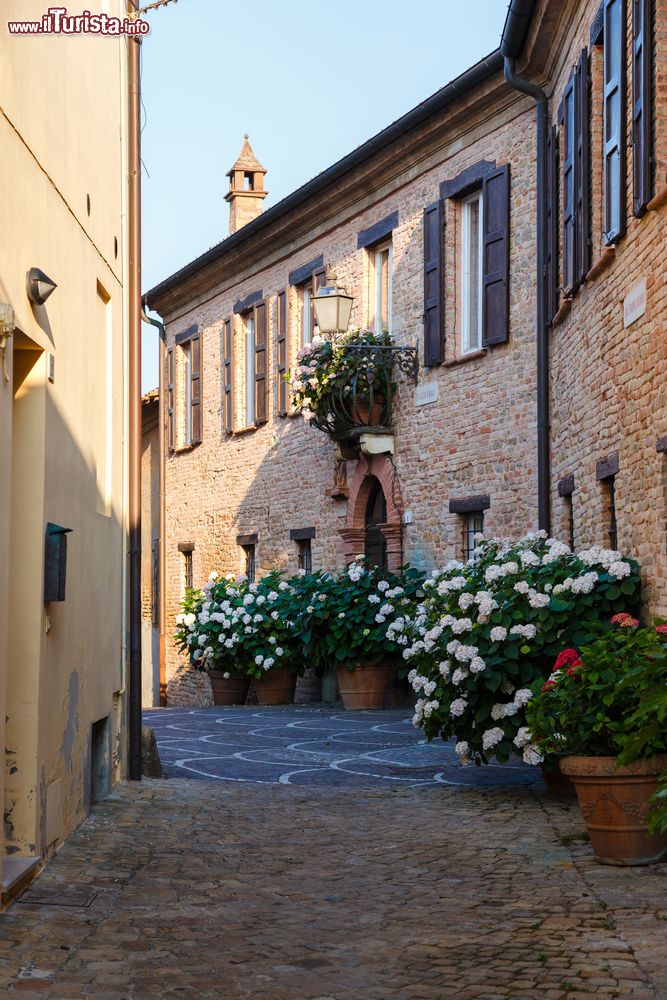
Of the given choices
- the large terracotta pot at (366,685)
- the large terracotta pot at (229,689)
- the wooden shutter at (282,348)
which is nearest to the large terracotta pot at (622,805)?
the large terracotta pot at (366,685)

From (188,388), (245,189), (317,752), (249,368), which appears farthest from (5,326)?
(245,189)

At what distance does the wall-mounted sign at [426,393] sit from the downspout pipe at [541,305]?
8.13 feet

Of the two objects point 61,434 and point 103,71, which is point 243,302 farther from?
point 61,434

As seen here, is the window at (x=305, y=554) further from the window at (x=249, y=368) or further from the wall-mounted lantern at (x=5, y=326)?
the wall-mounted lantern at (x=5, y=326)

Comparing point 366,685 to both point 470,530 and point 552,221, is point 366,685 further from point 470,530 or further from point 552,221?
point 552,221

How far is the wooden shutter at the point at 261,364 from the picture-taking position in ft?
66.3

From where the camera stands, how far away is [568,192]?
38.1 ft

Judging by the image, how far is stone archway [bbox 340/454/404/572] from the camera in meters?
16.4

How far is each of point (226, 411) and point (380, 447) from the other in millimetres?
5772

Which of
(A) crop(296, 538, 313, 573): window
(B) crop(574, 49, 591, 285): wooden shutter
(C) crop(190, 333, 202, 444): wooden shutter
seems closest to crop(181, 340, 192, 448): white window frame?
(C) crop(190, 333, 202, 444): wooden shutter

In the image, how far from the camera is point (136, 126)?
33.7 ft

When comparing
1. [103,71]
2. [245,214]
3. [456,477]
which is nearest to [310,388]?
[456,477]

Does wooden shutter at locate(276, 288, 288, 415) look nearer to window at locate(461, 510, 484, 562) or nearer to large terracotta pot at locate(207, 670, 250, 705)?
large terracotta pot at locate(207, 670, 250, 705)

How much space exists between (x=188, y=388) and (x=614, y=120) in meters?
14.5
